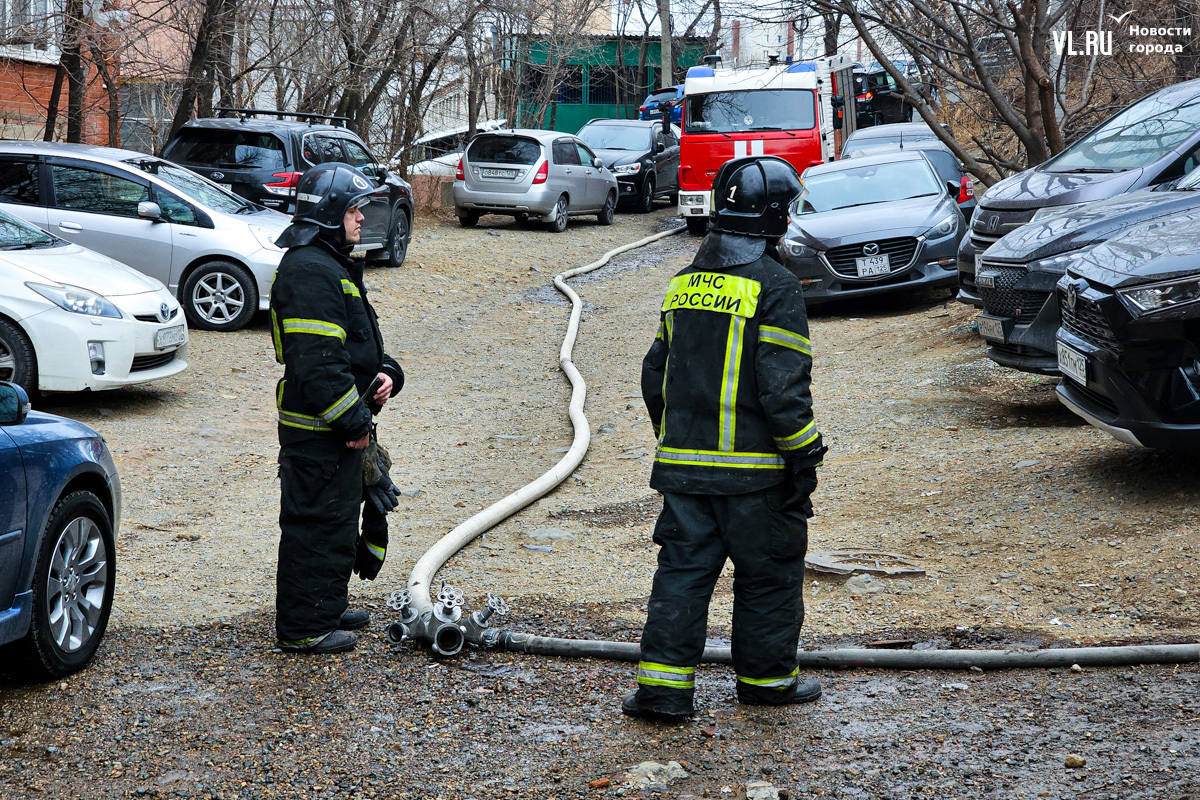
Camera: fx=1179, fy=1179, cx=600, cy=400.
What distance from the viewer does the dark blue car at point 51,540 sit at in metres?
3.85

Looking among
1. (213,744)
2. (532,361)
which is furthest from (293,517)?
(532,361)

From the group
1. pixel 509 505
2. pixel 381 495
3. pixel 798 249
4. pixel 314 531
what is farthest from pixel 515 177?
pixel 314 531

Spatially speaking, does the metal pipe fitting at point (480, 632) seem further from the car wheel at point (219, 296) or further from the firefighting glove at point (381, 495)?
the car wheel at point (219, 296)

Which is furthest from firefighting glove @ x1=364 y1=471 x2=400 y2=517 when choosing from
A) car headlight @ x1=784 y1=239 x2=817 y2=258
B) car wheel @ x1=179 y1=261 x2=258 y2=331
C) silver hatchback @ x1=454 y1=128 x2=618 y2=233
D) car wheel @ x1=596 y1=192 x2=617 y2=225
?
car wheel @ x1=596 y1=192 x2=617 y2=225

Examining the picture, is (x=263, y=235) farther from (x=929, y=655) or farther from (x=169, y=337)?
(x=929, y=655)

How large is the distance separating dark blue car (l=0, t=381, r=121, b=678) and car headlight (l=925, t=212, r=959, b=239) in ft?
30.4

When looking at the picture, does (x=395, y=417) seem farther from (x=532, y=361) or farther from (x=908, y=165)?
(x=908, y=165)

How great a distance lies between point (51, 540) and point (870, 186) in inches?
421

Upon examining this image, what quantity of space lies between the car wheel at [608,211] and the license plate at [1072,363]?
16242 mm

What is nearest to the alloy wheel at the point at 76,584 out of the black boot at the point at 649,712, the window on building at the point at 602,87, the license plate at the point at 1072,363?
the black boot at the point at 649,712

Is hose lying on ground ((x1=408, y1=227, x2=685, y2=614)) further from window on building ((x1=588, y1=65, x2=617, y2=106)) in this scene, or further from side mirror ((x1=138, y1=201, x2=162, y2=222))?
window on building ((x1=588, y1=65, x2=617, y2=106))

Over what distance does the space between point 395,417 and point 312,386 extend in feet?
16.2

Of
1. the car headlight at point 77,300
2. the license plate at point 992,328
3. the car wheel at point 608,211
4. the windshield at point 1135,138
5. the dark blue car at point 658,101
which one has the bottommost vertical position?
the license plate at point 992,328

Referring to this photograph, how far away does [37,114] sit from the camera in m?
18.1
